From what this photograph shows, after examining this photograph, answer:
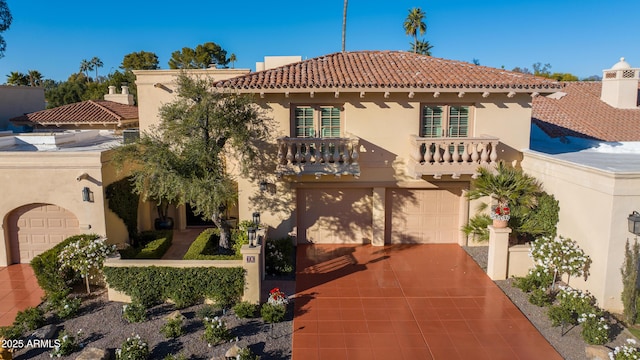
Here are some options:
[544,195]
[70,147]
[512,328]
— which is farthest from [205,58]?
[512,328]

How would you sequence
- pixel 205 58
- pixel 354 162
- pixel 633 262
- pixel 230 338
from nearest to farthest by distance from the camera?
1. pixel 230 338
2. pixel 633 262
3. pixel 354 162
4. pixel 205 58

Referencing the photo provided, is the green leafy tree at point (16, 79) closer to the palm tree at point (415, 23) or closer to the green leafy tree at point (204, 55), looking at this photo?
the green leafy tree at point (204, 55)

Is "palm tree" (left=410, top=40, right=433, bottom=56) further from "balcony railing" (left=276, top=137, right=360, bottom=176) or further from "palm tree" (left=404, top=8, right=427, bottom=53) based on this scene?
"balcony railing" (left=276, top=137, right=360, bottom=176)

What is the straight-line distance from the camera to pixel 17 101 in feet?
99.3

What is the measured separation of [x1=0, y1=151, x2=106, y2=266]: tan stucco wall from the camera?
14789mm

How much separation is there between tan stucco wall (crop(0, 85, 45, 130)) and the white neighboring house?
30.1 metres

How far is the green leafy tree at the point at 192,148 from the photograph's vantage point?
12945mm

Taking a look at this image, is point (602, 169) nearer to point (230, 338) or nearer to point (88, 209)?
point (230, 338)

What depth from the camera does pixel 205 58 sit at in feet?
160

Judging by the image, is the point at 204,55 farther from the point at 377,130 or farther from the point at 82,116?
the point at 377,130

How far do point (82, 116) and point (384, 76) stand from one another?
17.7 meters

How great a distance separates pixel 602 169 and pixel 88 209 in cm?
1531

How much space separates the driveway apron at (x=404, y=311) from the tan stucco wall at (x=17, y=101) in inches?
926

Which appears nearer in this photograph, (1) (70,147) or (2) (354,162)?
(2) (354,162)
